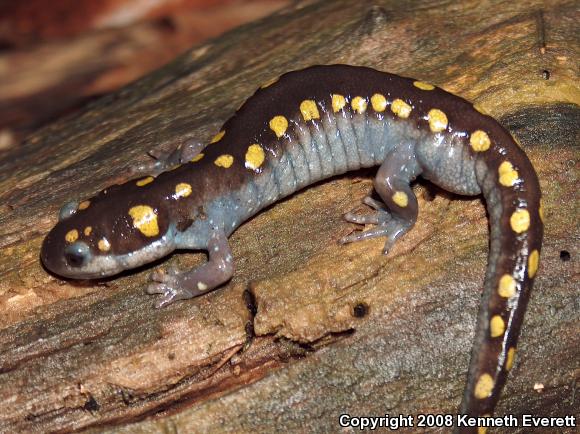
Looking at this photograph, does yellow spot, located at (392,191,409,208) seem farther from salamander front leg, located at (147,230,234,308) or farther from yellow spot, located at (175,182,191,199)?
yellow spot, located at (175,182,191,199)

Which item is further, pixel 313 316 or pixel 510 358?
pixel 313 316

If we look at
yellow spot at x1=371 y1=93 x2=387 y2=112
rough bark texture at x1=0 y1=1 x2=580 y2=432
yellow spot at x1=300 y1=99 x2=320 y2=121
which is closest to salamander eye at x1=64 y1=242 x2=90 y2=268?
rough bark texture at x1=0 y1=1 x2=580 y2=432

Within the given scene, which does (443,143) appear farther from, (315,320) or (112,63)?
(112,63)

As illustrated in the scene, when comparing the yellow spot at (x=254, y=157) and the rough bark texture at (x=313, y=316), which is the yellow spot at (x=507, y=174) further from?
the yellow spot at (x=254, y=157)

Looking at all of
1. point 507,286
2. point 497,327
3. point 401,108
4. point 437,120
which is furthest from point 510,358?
point 401,108

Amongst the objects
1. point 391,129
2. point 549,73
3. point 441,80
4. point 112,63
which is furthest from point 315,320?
point 112,63

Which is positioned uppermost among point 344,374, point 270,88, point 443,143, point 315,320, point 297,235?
point 270,88

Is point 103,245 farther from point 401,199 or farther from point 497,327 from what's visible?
point 497,327
